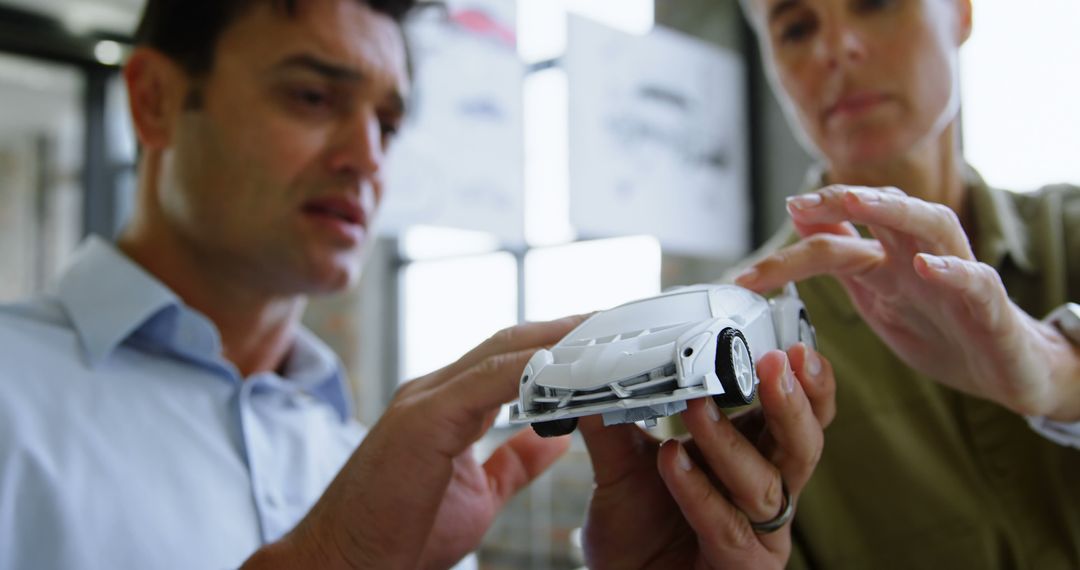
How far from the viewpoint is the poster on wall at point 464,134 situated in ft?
8.64

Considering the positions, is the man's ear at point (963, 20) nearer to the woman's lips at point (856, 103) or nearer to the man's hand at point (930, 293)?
the woman's lips at point (856, 103)

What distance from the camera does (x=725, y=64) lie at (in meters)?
3.94

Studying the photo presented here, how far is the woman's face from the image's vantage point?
1398 mm

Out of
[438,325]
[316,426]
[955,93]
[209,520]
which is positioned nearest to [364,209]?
[316,426]

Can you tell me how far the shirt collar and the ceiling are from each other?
3992mm

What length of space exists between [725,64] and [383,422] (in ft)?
10.9

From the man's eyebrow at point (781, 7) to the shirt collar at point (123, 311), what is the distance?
47.4 inches

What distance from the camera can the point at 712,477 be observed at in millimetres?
987

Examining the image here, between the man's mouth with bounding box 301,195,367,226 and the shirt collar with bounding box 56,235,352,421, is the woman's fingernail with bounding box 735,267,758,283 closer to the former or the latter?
the man's mouth with bounding box 301,195,367,226

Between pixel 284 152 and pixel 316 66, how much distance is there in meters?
0.19

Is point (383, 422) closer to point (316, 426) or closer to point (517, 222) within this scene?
point (316, 426)

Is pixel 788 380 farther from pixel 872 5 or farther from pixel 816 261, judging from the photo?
pixel 872 5

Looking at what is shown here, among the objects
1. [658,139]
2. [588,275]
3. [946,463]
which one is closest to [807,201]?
[946,463]

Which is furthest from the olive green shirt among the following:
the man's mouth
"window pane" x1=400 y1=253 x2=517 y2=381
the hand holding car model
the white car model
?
"window pane" x1=400 y1=253 x2=517 y2=381
